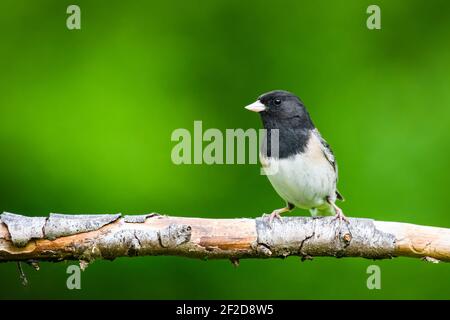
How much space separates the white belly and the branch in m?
0.51

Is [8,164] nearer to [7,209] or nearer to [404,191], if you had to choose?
[7,209]

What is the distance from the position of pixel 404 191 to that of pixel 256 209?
2.73ft

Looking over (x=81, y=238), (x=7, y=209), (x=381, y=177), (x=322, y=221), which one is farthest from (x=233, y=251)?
(x=7, y=209)

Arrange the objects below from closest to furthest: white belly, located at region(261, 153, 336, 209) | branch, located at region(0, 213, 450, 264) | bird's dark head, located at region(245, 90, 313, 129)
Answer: branch, located at region(0, 213, 450, 264)
white belly, located at region(261, 153, 336, 209)
bird's dark head, located at region(245, 90, 313, 129)

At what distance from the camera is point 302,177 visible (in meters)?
3.42

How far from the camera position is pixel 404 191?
395cm

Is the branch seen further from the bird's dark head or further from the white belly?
the bird's dark head

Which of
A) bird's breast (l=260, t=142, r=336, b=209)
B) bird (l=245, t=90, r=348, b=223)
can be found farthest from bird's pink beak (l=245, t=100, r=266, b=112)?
bird's breast (l=260, t=142, r=336, b=209)

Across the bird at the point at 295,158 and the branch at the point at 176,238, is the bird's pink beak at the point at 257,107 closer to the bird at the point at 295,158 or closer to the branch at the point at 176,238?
the bird at the point at 295,158

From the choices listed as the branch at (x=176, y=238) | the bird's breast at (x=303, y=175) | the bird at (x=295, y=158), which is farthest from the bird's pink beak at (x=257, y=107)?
the branch at (x=176, y=238)

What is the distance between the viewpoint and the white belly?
134 inches

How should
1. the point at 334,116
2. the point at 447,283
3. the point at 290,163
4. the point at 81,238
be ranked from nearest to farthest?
the point at 81,238, the point at 290,163, the point at 447,283, the point at 334,116

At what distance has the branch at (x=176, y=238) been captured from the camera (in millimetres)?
2816

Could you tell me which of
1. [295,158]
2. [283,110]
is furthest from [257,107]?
[295,158]
